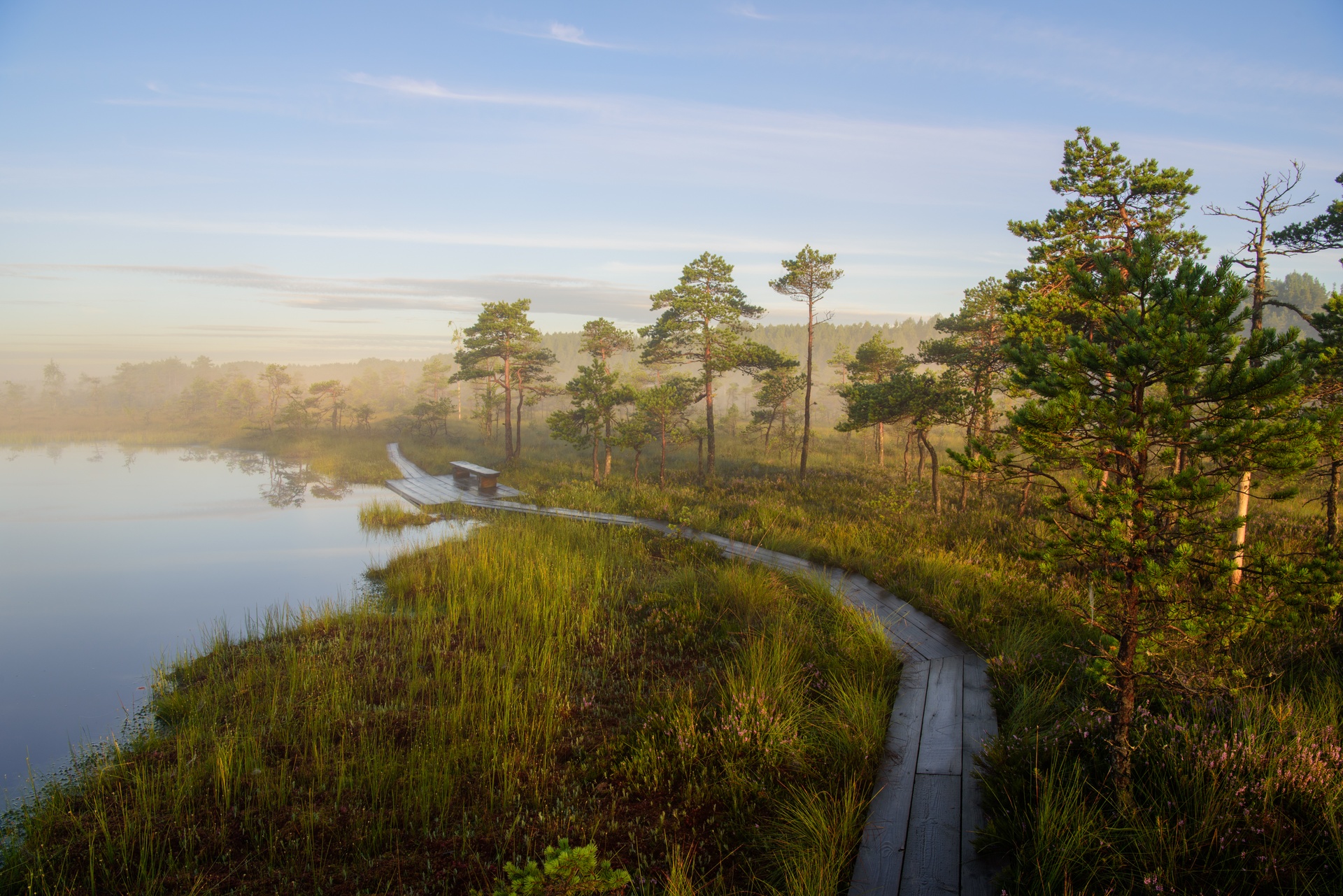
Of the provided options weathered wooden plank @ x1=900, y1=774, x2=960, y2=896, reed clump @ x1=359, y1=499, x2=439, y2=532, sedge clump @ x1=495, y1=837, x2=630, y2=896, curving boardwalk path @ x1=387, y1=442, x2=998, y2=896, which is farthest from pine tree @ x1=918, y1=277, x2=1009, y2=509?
reed clump @ x1=359, y1=499, x2=439, y2=532

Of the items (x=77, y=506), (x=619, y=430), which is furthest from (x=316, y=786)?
(x=77, y=506)

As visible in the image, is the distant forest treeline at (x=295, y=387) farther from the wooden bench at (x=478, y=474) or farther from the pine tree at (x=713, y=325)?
the wooden bench at (x=478, y=474)

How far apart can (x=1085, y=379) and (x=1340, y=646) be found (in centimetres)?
547

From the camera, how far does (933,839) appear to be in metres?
3.71

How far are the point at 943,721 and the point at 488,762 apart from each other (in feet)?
13.3

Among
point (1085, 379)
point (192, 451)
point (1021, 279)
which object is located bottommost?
point (192, 451)

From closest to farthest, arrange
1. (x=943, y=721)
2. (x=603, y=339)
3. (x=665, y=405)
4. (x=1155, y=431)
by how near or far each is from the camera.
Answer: (x=1155, y=431), (x=943, y=721), (x=665, y=405), (x=603, y=339)

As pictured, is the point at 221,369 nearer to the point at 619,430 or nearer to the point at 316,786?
the point at 619,430

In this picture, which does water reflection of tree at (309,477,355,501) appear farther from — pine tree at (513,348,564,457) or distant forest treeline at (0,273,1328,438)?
distant forest treeline at (0,273,1328,438)

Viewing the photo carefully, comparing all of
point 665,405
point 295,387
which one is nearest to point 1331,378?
point 665,405

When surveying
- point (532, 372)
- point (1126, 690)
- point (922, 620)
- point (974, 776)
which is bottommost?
point (922, 620)

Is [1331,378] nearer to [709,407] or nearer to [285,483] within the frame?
[709,407]

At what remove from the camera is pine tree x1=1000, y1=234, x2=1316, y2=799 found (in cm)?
303

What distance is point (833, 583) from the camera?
941 centimetres
